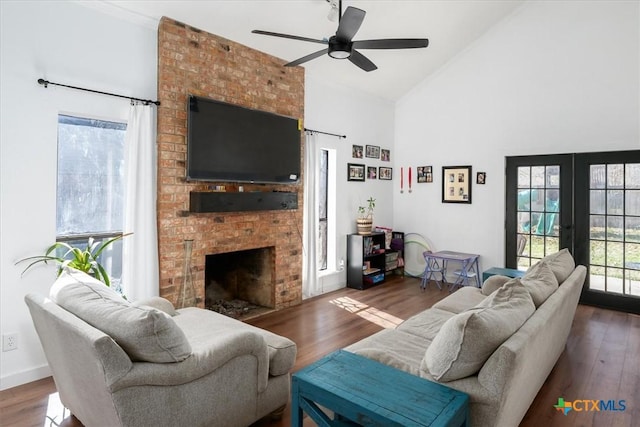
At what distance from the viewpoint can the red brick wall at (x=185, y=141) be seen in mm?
3580

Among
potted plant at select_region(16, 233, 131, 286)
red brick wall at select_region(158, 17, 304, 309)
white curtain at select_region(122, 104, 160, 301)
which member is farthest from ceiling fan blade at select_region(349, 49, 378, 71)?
potted plant at select_region(16, 233, 131, 286)

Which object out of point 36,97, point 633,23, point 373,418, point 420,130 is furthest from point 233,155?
point 633,23

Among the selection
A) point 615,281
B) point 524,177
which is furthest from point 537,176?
point 615,281

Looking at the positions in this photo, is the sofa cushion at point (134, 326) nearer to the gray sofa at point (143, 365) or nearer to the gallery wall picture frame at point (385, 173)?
the gray sofa at point (143, 365)

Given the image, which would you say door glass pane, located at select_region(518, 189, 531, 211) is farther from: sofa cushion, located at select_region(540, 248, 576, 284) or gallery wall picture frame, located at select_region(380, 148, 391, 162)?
sofa cushion, located at select_region(540, 248, 576, 284)

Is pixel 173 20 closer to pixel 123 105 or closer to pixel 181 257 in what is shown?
pixel 123 105

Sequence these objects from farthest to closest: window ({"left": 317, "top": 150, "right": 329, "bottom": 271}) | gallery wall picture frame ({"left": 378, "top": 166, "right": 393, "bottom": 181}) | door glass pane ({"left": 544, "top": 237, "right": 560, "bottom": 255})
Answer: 1. gallery wall picture frame ({"left": 378, "top": 166, "right": 393, "bottom": 181})
2. window ({"left": 317, "top": 150, "right": 329, "bottom": 271})
3. door glass pane ({"left": 544, "top": 237, "right": 560, "bottom": 255})

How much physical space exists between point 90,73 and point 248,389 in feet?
9.19

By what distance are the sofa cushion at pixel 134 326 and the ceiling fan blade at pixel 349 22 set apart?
2166 millimetres

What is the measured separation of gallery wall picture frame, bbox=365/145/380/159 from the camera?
6121 mm

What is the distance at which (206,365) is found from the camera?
6.32 ft

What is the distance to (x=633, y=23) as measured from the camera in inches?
179

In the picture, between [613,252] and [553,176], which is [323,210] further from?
[613,252]

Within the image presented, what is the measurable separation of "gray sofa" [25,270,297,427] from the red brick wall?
139cm
